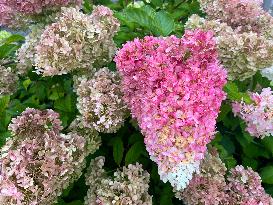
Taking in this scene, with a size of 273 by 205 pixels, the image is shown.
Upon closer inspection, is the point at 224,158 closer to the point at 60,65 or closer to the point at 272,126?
the point at 272,126

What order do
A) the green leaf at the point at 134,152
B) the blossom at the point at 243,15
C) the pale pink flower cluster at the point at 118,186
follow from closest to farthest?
the pale pink flower cluster at the point at 118,186
the green leaf at the point at 134,152
the blossom at the point at 243,15

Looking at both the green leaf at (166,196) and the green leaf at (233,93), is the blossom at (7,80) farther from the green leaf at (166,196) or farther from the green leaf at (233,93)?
the green leaf at (233,93)

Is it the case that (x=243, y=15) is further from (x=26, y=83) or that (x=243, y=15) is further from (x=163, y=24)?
(x=26, y=83)

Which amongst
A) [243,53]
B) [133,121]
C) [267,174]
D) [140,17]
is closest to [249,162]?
[267,174]

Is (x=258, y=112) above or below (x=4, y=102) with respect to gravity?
above

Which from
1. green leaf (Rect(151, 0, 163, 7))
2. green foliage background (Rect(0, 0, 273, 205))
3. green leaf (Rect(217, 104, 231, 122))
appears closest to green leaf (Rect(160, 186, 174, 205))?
green foliage background (Rect(0, 0, 273, 205))

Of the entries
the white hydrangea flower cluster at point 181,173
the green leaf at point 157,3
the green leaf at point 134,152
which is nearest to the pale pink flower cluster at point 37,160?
the green leaf at point 134,152
